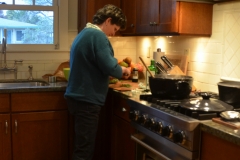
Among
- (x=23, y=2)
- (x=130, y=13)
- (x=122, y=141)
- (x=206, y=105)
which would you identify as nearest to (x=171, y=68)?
(x=122, y=141)

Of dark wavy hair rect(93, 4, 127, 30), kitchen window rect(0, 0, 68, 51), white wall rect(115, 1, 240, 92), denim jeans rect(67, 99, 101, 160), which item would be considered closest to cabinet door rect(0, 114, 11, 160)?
denim jeans rect(67, 99, 101, 160)

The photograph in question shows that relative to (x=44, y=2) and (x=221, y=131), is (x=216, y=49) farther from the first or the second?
(x=44, y=2)

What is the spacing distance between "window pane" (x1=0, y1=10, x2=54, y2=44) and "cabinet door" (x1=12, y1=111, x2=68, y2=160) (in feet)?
3.04

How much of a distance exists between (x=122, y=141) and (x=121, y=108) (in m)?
0.28

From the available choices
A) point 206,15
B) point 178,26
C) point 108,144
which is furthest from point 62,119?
point 206,15

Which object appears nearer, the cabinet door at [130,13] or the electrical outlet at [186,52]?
the electrical outlet at [186,52]

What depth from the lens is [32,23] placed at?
366 centimetres

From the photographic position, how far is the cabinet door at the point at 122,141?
2775 mm

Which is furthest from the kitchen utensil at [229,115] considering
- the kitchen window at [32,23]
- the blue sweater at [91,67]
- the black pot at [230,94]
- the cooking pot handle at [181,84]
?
the kitchen window at [32,23]

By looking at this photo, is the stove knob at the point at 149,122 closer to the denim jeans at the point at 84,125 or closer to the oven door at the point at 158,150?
the oven door at the point at 158,150

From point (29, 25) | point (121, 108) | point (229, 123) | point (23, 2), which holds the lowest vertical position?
point (121, 108)

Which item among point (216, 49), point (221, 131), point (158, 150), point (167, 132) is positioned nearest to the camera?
point (221, 131)

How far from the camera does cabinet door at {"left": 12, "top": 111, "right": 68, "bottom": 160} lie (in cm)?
305

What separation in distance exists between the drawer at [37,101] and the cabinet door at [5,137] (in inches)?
4.2
